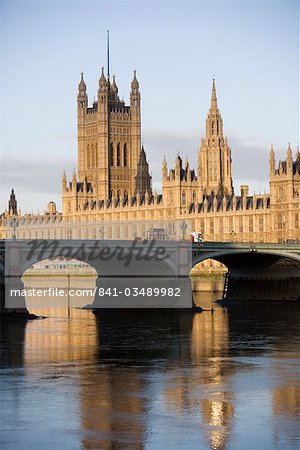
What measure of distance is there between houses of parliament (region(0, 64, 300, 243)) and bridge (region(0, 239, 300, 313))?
84.6ft

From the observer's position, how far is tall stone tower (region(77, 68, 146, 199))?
174500 millimetres

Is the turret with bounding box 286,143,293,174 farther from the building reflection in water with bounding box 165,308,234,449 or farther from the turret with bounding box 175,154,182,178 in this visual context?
the building reflection in water with bounding box 165,308,234,449

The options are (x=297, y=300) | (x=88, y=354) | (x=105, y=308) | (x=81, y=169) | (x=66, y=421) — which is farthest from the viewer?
(x=81, y=169)

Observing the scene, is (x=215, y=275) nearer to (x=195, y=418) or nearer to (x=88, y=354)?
(x=88, y=354)

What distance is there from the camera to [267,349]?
54.8 meters

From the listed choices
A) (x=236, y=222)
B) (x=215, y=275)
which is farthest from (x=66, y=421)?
(x=236, y=222)

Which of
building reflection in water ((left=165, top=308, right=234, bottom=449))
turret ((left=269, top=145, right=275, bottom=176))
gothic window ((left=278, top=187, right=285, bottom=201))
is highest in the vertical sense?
turret ((left=269, top=145, right=275, bottom=176))

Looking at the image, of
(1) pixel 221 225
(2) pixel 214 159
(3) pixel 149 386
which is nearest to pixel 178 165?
(2) pixel 214 159

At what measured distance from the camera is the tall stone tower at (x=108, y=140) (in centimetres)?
17450

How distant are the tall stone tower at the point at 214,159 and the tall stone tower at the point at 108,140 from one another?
1137 inches

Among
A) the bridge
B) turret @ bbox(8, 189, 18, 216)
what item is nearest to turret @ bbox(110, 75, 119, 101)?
turret @ bbox(8, 189, 18, 216)

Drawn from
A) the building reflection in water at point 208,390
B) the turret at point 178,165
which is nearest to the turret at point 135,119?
the turret at point 178,165

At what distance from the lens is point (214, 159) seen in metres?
144

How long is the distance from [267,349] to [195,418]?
19237mm
